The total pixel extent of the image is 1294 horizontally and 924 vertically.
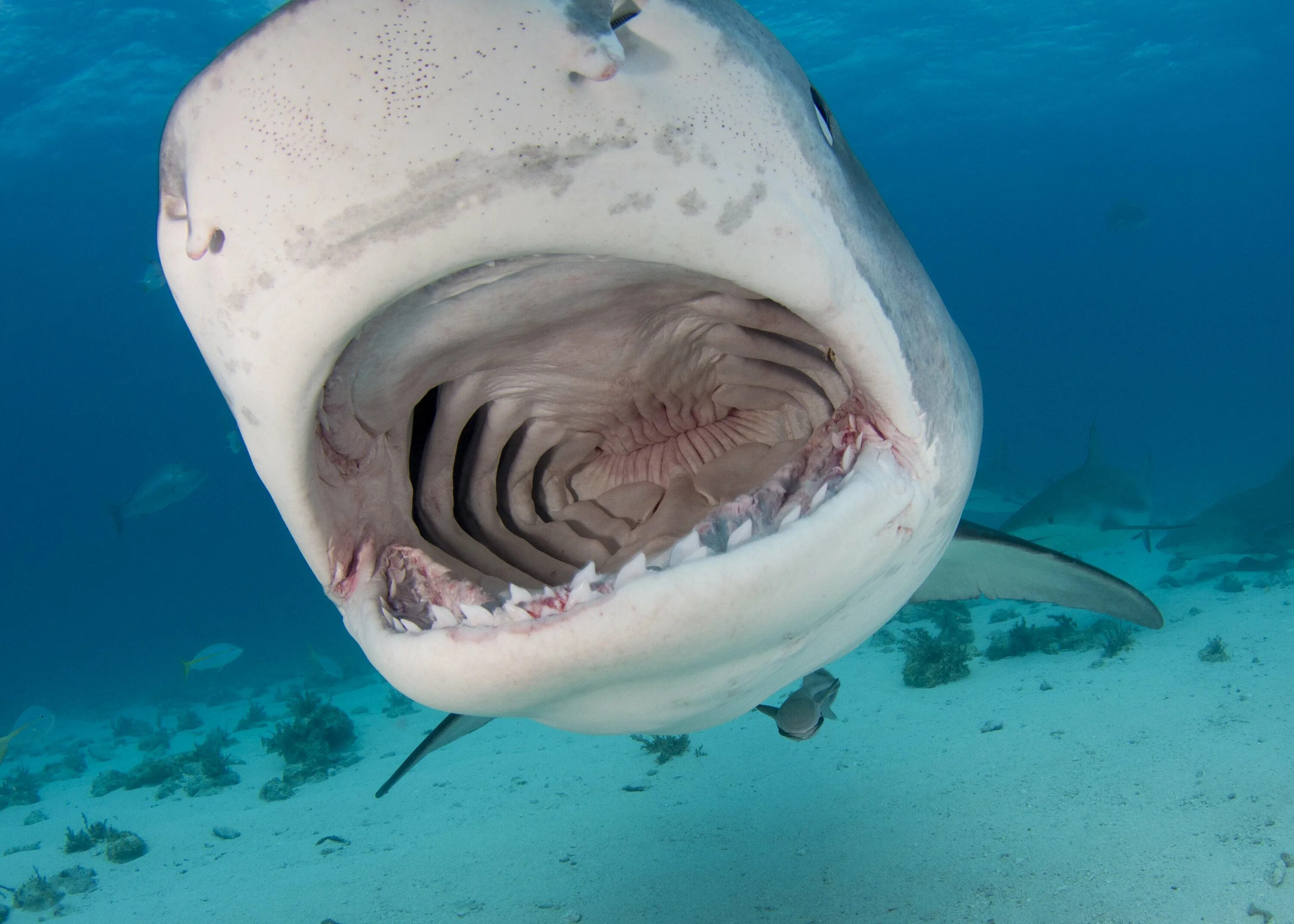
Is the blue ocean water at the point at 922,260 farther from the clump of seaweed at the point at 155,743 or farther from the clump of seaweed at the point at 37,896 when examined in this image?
the clump of seaweed at the point at 37,896

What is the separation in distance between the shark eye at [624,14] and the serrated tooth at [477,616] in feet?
3.46

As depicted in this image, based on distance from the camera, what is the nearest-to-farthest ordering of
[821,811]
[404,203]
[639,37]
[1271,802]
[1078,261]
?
[404,203] → [639,37] → [1271,802] → [821,811] → [1078,261]

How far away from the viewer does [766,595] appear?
1320 millimetres

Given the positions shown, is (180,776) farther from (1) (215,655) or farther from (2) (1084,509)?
(2) (1084,509)

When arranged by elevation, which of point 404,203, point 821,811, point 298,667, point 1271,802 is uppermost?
point 404,203

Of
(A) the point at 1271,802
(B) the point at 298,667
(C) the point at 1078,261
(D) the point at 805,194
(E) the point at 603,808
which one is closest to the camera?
(D) the point at 805,194

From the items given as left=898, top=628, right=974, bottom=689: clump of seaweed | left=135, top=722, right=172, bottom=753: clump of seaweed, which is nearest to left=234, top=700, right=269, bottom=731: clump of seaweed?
left=135, top=722, right=172, bottom=753: clump of seaweed

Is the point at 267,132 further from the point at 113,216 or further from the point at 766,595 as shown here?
the point at 113,216

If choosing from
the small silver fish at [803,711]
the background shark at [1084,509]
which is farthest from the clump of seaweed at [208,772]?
the background shark at [1084,509]

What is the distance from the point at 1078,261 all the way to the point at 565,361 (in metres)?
136

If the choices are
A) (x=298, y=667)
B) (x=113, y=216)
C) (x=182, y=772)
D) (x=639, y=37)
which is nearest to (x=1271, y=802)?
(x=639, y=37)

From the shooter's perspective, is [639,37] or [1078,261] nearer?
[639,37]

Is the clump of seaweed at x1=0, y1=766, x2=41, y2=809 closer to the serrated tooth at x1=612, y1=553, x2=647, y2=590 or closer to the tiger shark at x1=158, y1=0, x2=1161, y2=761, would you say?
the tiger shark at x1=158, y1=0, x2=1161, y2=761

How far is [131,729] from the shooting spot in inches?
654
